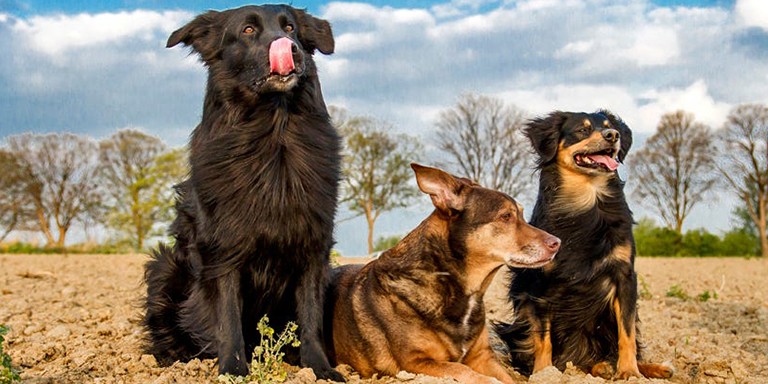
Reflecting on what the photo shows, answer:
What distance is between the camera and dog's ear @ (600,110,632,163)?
669cm

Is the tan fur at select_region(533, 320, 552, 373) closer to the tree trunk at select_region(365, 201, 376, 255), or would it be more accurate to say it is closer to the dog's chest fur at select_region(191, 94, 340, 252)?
the dog's chest fur at select_region(191, 94, 340, 252)

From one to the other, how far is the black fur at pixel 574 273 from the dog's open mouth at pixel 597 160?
2.4 inches

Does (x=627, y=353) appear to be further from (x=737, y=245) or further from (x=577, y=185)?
(x=737, y=245)

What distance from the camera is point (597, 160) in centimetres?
634

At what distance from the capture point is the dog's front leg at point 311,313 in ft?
17.9

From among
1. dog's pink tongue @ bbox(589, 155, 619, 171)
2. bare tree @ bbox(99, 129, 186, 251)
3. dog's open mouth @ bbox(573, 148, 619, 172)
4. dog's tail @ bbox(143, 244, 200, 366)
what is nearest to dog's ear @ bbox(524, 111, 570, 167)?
dog's open mouth @ bbox(573, 148, 619, 172)

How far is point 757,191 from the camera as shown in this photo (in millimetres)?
39594

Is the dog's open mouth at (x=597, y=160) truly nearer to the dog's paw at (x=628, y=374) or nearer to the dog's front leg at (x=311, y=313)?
the dog's paw at (x=628, y=374)

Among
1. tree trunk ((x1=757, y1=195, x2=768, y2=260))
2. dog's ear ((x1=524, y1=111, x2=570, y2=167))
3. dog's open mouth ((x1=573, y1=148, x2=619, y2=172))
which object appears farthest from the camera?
tree trunk ((x1=757, y1=195, x2=768, y2=260))

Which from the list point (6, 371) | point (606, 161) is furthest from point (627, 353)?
point (6, 371)

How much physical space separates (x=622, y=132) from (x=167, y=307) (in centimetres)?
416

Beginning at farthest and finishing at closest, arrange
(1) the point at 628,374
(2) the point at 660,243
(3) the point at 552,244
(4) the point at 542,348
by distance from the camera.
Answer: (2) the point at 660,243, (4) the point at 542,348, (1) the point at 628,374, (3) the point at 552,244

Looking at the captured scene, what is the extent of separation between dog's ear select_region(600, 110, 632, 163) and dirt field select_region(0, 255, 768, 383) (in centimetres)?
195

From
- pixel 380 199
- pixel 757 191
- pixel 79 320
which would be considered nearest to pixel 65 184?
pixel 380 199
